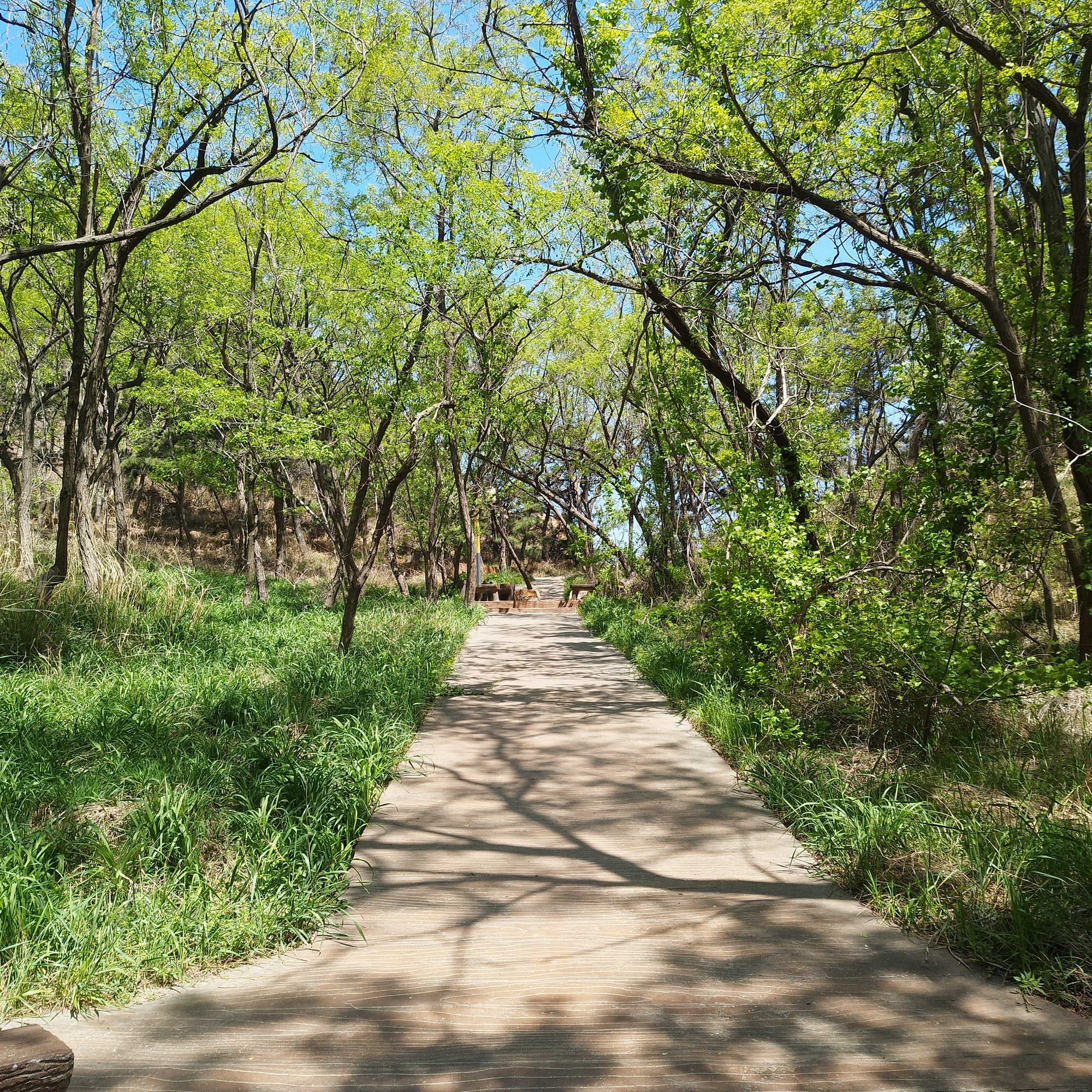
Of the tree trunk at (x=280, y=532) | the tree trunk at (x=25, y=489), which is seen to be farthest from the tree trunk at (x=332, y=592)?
the tree trunk at (x=280, y=532)

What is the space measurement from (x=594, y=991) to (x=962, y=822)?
205 cm

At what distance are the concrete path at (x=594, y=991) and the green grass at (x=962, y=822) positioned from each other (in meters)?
0.16

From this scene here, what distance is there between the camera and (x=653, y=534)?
15.4m

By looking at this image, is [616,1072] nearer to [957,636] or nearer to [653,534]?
[957,636]

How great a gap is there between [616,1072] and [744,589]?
447cm

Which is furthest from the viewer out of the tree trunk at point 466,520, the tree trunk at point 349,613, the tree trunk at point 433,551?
the tree trunk at point 433,551

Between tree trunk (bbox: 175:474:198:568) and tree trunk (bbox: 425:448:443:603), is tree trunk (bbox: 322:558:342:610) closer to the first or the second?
tree trunk (bbox: 425:448:443:603)

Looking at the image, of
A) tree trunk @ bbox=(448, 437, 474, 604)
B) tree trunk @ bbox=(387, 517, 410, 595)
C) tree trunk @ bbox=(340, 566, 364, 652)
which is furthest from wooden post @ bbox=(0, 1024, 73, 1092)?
tree trunk @ bbox=(387, 517, 410, 595)

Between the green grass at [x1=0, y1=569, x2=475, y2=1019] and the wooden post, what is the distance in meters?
1.08

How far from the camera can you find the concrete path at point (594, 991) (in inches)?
97.6

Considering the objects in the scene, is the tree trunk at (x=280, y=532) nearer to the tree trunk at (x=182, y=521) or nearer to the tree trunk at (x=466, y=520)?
the tree trunk at (x=466, y=520)

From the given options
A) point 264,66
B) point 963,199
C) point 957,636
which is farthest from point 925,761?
point 264,66

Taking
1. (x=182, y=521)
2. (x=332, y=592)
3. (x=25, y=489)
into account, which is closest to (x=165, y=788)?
(x=332, y=592)

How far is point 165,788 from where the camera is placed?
4.10m
